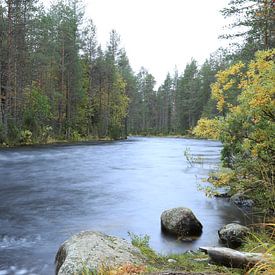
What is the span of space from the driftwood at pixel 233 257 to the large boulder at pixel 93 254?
1142 mm

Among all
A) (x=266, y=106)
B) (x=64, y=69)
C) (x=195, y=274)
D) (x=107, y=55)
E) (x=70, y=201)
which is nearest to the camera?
(x=195, y=274)

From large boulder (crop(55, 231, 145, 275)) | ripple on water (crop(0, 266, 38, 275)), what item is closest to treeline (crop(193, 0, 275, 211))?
large boulder (crop(55, 231, 145, 275))

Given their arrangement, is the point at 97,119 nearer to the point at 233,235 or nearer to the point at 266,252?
the point at 233,235

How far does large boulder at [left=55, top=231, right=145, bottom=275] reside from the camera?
4.79 meters

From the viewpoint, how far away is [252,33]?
22625 mm

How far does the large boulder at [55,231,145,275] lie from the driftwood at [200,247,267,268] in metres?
1.14

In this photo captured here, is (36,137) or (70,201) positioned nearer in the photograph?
(70,201)

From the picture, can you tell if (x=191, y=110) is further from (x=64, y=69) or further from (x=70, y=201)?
(x=70, y=201)

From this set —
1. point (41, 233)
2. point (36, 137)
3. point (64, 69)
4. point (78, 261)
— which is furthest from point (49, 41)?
point (78, 261)

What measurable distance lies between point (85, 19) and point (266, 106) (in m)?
45.6

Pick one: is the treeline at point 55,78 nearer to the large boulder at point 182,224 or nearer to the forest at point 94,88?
the forest at point 94,88

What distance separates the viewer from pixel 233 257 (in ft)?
16.9

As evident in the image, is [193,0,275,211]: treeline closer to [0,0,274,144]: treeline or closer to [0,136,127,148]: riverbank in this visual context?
[0,0,274,144]: treeline

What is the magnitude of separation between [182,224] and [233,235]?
1.31 metres
